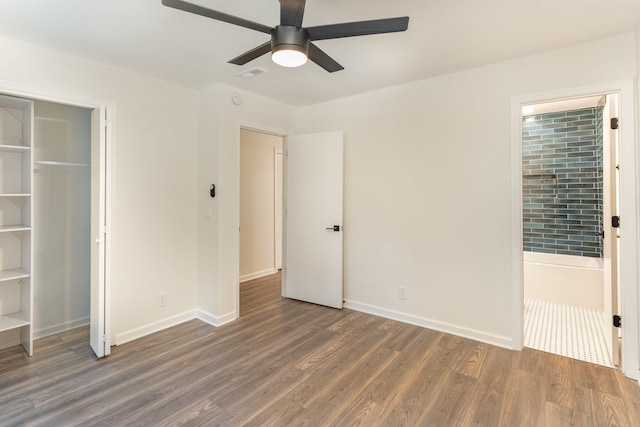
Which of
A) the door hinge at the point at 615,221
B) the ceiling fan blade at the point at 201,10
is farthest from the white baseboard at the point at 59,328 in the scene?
the door hinge at the point at 615,221

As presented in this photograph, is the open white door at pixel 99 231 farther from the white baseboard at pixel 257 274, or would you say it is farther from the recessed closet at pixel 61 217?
the white baseboard at pixel 257 274

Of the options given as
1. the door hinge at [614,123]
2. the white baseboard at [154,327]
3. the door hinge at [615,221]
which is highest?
the door hinge at [614,123]

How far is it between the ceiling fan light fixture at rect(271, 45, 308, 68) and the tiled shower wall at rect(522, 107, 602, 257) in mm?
4391

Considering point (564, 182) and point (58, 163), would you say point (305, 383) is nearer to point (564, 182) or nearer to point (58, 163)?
point (58, 163)

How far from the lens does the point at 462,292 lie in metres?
3.06

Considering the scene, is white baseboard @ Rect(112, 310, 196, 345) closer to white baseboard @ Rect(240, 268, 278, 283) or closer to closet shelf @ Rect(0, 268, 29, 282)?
closet shelf @ Rect(0, 268, 29, 282)

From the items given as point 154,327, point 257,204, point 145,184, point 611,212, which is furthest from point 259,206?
point 611,212

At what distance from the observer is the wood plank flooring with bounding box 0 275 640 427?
1946 mm

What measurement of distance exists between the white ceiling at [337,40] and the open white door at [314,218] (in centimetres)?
99

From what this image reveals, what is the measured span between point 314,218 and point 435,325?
5.90 feet

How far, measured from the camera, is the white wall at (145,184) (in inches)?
107

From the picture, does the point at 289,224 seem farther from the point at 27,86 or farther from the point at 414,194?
the point at 27,86

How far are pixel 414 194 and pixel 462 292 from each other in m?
1.06

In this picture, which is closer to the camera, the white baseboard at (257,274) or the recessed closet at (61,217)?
the recessed closet at (61,217)
